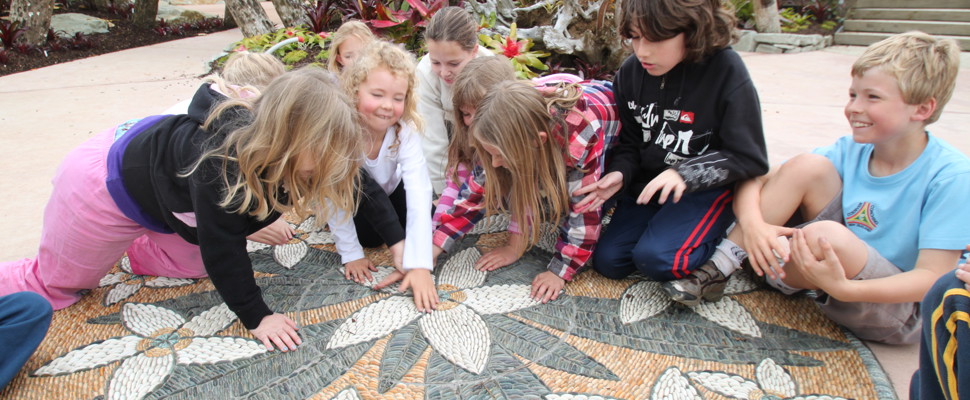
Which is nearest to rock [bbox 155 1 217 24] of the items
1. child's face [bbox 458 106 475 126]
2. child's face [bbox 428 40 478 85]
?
child's face [bbox 428 40 478 85]

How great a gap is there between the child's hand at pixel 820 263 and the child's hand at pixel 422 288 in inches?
40.2

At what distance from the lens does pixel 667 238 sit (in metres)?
1.82

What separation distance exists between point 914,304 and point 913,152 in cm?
41

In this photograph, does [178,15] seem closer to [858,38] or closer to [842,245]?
[858,38]

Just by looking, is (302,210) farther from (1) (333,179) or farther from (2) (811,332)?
(2) (811,332)

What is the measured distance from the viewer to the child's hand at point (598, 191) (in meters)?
1.82

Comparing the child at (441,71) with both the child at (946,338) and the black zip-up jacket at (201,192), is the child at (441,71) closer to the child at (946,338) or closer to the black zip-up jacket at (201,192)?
the black zip-up jacket at (201,192)

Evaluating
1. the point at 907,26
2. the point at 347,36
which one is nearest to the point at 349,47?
the point at 347,36

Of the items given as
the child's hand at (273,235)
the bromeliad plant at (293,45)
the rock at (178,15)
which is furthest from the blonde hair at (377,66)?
the rock at (178,15)

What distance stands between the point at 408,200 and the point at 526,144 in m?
0.46

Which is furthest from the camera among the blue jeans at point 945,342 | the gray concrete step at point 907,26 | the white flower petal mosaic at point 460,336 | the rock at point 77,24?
the rock at point 77,24

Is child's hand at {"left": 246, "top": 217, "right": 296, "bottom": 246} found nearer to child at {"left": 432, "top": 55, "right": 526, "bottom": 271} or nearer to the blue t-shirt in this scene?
child at {"left": 432, "top": 55, "right": 526, "bottom": 271}

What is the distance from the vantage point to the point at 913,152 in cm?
152

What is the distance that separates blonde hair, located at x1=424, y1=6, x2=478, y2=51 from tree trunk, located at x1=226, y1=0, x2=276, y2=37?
3.68 meters
